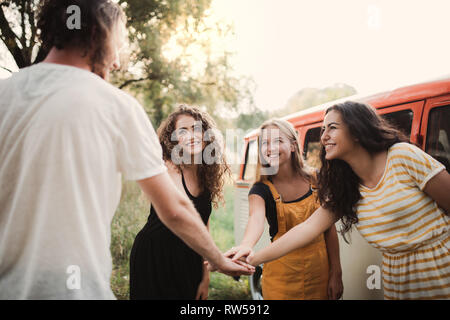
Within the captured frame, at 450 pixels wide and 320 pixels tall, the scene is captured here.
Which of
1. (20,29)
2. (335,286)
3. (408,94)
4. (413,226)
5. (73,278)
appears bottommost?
(335,286)

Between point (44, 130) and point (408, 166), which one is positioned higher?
point (44, 130)

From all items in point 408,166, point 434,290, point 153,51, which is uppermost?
point 153,51

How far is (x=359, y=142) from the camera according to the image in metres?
1.72

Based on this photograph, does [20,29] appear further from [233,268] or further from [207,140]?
[233,268]

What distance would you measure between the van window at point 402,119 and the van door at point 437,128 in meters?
0.11

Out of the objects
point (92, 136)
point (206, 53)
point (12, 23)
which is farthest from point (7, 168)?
point (206, 53)

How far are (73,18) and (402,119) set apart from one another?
83.0 inches

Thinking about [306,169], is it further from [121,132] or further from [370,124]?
[121,132]

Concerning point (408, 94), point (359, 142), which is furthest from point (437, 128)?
point (359, 142)

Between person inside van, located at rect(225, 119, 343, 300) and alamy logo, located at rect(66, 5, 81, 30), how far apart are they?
139 cm

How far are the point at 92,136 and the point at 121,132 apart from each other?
3.7 inches

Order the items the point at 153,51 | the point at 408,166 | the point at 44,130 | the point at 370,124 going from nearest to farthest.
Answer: the point at 44,130 → the point at 408,166 → the point at 370,124 → the point at 153,51

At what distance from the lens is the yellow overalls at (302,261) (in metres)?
2.00
